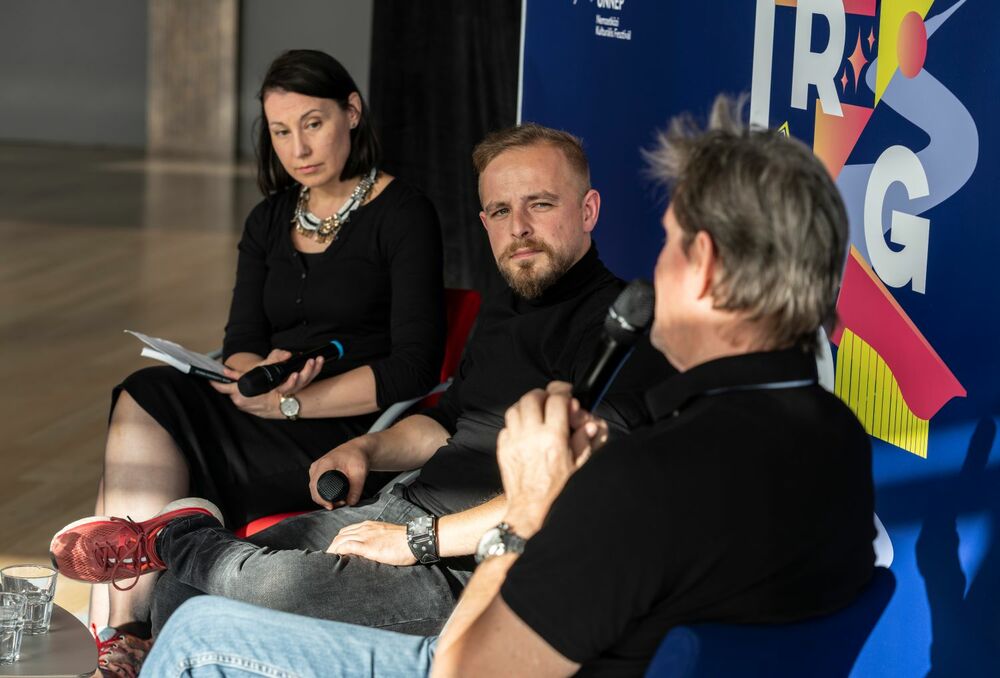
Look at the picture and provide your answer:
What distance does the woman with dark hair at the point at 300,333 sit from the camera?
10.2 ft

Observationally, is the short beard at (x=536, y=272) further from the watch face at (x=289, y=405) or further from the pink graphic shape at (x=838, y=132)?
the watch face at (x=289, y=405)

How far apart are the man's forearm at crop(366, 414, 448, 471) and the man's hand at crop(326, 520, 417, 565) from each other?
45 cm

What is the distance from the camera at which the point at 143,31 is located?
16500 mm

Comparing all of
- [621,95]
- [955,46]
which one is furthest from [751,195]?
[621,95]

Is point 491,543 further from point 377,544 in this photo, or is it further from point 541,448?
point 377,544

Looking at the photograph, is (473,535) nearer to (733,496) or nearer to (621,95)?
(733,496)

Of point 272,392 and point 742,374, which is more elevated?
point 742,374

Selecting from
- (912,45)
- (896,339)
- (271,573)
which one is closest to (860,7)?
(912,45)

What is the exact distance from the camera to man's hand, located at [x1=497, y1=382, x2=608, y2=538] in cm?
164

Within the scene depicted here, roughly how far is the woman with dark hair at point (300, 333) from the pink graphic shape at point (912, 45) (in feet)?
4.10

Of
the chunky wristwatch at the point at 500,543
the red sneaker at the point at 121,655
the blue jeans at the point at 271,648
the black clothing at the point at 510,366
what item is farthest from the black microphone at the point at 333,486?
the chunky wristwatch at the point at 500,543

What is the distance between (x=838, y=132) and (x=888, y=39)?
0.81 feet

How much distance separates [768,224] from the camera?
4.90 feet

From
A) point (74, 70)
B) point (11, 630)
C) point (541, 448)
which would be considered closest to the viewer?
point (541, 448)
